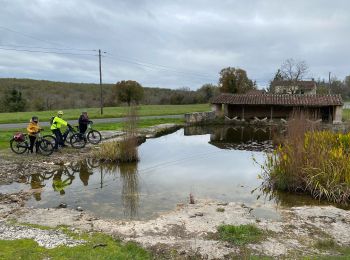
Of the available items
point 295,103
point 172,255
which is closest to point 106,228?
point 172,255

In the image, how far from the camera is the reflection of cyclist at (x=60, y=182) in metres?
11.4

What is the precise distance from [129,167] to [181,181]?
319cm

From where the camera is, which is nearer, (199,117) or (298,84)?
(199,117)

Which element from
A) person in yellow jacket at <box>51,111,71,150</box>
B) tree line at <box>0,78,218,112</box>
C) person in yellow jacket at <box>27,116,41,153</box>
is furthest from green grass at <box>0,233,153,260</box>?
tree line at <box>0,78,218,112</box>

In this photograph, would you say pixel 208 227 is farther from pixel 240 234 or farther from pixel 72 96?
pixel 72 96

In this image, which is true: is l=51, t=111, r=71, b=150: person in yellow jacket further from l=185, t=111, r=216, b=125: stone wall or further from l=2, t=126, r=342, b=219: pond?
l=185, t=111, r=216, b=125: stone wall

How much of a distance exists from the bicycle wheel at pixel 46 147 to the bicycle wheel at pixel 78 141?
6.44 feet

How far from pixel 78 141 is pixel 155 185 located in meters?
7.28

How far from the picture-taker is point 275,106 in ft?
130

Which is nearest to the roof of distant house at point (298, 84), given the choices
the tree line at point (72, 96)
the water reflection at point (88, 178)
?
the tree line at point (72, 96)

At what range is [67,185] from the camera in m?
12.0

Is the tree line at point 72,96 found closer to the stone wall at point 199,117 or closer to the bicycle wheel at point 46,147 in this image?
the stone wall at point 199,117

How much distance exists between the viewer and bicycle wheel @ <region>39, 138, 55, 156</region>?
613 inches

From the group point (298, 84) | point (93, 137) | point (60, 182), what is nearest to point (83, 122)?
point (93, 137)
